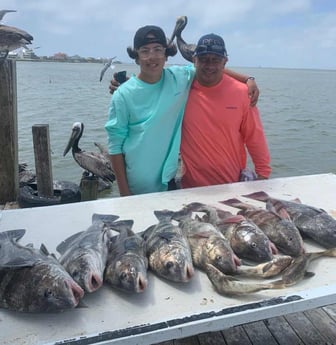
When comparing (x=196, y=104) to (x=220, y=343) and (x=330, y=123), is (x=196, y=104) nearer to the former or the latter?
(x=220, y=343)

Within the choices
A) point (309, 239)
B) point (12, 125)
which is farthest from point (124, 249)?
point (12, 125)

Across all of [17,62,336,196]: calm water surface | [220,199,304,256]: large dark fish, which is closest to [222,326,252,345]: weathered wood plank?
[220,199,304,256]: large dark fish

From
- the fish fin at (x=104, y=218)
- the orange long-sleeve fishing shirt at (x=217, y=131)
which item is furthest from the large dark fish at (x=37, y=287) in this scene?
the orange long-sleeve fishing shirt at (x=217, y=131)

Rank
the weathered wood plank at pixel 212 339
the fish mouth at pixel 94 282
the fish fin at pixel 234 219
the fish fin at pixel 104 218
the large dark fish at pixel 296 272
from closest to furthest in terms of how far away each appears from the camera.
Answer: the fish mouth at pixel 94 282 < the large dark fish at pixel 296 272 < the fish fin at pixel 234 219 < the fish fin at pixel 104 218 < the weathered wood plank at pixel 212 339

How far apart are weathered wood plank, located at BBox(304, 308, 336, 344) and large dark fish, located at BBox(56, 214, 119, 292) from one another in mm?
1761

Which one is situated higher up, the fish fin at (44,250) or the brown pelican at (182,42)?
the brown pelican at (182,42)

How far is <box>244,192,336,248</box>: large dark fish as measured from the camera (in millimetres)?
2547

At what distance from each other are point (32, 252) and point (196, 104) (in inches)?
81.5

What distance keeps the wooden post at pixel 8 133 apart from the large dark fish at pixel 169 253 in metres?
3.82

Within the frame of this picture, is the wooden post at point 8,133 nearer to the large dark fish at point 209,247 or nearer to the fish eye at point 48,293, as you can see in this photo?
the large dark fish at point 209,247

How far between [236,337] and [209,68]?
2.19 metres

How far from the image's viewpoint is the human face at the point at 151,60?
3.42m

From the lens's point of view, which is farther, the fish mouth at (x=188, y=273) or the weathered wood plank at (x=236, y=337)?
the weathered wood plank at (x=236, y=337)

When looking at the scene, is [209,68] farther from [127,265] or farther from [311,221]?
[127,265]
